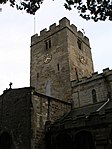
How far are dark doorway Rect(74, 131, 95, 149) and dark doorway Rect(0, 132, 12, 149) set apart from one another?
6.39 metres

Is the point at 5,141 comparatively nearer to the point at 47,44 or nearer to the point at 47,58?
the point at 47,58

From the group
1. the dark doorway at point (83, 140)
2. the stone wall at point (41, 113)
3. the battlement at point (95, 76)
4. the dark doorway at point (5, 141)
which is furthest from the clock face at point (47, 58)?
the dark doorway at point (83, 140)

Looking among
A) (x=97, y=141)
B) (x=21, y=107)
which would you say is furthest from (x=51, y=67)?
(x=97, y=141)

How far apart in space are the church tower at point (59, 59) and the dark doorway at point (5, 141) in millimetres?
8752

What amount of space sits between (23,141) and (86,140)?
536cm

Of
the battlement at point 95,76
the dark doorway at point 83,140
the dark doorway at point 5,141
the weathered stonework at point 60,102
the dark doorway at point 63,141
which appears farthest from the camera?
the battlement at point 95,76

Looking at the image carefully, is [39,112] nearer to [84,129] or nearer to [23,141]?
[23,141]

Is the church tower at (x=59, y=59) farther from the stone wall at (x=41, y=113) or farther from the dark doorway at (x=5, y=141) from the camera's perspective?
the dark doorway at (x=5, y=141)

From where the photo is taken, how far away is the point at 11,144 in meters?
20.2

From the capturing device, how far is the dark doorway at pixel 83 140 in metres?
18.4

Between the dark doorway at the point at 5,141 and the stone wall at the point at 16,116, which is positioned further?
the dark doorway at the point at 5,141

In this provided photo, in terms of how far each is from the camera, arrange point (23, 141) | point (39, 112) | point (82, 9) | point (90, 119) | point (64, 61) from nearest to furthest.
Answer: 1. point (82, 9)
2. point (90, 119)
3. point (23, 141)
4. point (39, 112)
5. point (64, 61)

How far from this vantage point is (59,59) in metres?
30.9

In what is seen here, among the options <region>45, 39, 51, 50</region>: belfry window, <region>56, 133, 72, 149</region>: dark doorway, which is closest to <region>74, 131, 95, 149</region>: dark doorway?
<region>56, 133, 72, 149</region>: dark doorway
